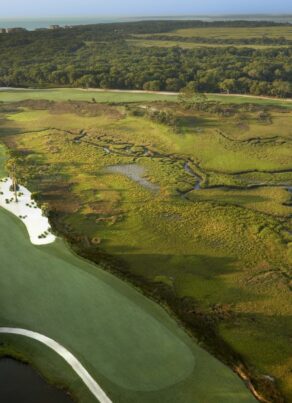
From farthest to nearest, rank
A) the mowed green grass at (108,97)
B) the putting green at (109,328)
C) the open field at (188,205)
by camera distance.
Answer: the mowed green grass at (108,97) < the open field at (188,205) < the putting green at (109,328)

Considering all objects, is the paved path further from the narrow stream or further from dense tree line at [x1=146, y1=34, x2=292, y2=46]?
dense tree line at [x1=146, y1=34, x2=292, y2=46]

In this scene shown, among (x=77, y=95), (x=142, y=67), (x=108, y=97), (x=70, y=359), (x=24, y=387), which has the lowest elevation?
(x=24, y=387)

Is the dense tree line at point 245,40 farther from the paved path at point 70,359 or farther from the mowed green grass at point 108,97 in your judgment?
the paved path at point 70,359

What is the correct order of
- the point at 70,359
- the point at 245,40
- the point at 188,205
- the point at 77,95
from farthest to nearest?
the point at 245,40 < the point at 77,95 < the point at 188,205 < the point at 70,359

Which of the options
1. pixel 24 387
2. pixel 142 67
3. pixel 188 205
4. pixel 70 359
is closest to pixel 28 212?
pixel 188 205

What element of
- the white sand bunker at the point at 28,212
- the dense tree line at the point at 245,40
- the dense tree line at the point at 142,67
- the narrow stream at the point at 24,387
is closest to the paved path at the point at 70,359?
the narrow stream at the point at 24,387

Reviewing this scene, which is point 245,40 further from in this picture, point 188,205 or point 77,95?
point 188,205
